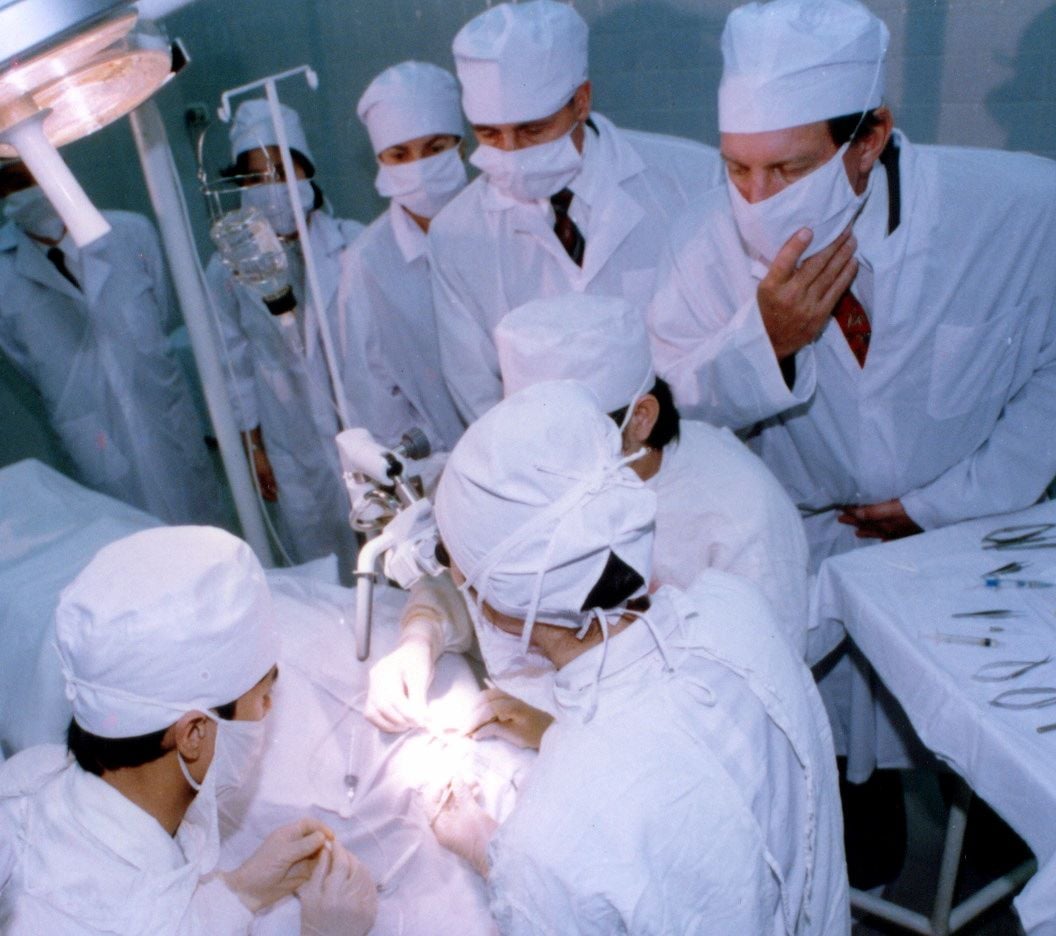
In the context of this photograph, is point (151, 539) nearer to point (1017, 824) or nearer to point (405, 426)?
point (1017, 824)

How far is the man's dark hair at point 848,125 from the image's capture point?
178 centimetres

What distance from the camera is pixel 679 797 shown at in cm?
105

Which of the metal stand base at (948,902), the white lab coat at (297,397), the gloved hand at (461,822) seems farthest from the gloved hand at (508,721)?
the white lab coat at (297,397)

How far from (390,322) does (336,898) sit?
6.18 feet

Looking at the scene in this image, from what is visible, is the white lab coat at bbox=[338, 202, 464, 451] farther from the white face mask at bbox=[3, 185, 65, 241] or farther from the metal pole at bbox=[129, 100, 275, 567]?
the white face mask at bbox=[3, 185, 65, 241]

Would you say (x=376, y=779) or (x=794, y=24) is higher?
(x=794, y=24)

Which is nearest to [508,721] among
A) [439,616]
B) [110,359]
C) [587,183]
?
[439,616]

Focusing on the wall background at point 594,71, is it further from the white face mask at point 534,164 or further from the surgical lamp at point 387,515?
the surgical lamp at point 387,515

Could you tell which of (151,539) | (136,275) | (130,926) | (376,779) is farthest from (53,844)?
(136,275)

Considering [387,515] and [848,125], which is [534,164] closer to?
[848,125]

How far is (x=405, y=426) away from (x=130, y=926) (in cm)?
193

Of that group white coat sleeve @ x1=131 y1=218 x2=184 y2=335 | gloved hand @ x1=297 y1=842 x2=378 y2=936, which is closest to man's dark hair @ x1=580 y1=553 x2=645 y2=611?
gloved hand @ x1=297 y1=842 x2=378 y2=936

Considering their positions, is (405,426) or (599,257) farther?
(405,426)

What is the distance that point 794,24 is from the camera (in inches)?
69.1
